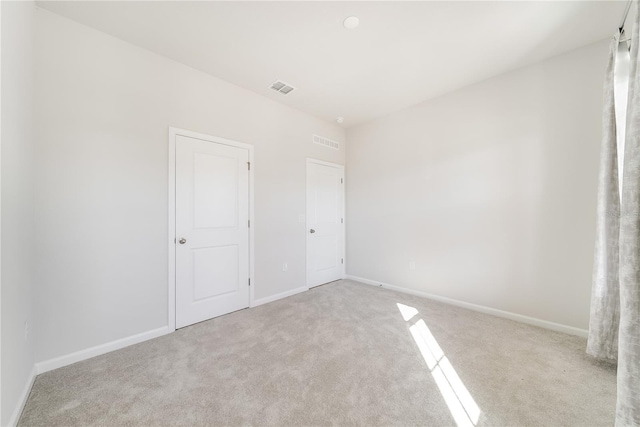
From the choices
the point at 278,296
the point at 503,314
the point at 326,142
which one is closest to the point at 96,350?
the point at 278,296

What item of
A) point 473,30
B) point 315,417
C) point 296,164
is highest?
point 473,30

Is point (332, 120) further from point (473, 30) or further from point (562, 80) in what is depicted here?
point (562, 80)

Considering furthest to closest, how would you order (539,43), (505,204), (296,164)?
(296,164) → (505,204) → (539,43)

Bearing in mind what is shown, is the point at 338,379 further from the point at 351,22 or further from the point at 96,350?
the point at 351,22

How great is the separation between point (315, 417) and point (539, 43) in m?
3.79

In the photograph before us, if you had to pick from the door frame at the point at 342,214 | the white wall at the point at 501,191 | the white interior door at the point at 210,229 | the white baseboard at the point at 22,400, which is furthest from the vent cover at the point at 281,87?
the white baseboard at the point at 22,400

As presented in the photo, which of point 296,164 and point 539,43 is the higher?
point 539,43

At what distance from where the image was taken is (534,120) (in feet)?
8.39

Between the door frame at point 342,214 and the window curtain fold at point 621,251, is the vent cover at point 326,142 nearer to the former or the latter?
the door frame at point 342,214

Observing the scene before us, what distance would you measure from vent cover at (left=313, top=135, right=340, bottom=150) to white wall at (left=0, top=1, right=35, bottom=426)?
121 inches

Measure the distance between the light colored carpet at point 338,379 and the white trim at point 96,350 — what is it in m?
0.06

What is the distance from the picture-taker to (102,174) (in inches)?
81.4

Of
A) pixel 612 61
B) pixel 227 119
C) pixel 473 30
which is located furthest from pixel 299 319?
pixel 612 61

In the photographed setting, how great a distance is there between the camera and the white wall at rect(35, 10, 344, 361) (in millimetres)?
1854
